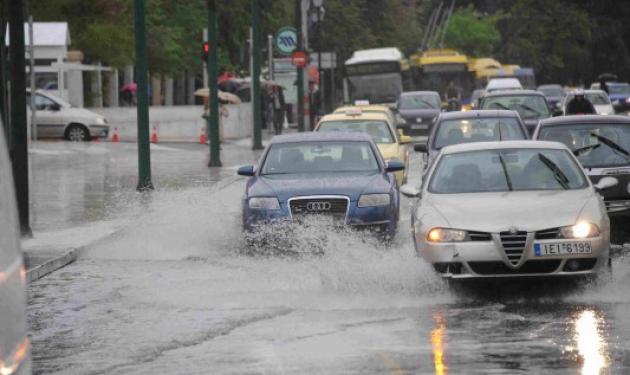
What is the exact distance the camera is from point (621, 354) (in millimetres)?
10117

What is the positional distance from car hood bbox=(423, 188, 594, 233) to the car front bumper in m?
0.16

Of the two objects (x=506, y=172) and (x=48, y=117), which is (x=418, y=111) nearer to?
(x=48, y=117)

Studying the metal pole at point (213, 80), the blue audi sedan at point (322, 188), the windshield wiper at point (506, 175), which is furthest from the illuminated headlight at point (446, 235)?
the metal pole at point (213, 80)

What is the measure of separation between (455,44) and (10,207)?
13696cm

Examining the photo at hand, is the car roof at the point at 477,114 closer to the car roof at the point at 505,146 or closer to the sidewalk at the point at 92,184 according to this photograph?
the sidewalk at the point at 92,184

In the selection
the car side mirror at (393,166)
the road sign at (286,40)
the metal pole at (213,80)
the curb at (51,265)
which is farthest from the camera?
the road sign at (286,40)

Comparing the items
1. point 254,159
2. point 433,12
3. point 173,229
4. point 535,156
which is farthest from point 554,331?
point 433,12

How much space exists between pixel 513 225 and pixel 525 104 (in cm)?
2201

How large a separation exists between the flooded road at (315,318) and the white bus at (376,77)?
5111 centimetres

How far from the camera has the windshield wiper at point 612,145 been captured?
19.6 metres

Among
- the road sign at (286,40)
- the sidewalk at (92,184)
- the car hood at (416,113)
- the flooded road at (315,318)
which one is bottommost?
the sidewalk at (92,184)

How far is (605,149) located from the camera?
19734mm

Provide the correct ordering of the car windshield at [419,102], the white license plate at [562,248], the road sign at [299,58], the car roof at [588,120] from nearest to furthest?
the white license plate at [562,248], the car roof at [588,120], the road sign at [299,58], the car windshield at [419,102]

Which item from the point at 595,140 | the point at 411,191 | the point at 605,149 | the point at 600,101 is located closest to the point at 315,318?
the point at 411,191
